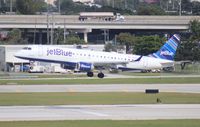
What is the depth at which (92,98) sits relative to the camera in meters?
54.2

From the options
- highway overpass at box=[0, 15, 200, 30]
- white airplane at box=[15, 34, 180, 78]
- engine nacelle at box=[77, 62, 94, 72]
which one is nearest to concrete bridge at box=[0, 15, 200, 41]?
highway overpass at box=[0, 15, 200, 30]

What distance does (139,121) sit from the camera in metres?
37.9

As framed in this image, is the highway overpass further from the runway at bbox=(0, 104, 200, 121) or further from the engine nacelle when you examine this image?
the runway at bbox=(0, 104, 200, 121)

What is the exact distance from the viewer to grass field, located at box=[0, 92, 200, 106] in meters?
50.4

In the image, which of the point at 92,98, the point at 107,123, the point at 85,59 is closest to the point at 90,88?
the point at 92,98

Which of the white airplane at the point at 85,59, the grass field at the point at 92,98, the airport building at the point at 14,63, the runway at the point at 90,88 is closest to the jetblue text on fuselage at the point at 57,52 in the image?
the white airplane at the point at 85,59

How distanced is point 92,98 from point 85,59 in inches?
1376

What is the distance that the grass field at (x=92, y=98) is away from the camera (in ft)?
165

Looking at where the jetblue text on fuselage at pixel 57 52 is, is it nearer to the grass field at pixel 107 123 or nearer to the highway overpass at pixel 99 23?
the grass field at pixel 107 123

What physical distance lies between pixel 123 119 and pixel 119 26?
152 meters

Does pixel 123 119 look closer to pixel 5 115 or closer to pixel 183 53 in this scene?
pixel 5 115

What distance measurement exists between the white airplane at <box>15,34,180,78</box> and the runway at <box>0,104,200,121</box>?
4040cm

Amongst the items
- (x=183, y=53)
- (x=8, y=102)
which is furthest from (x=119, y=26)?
(x=8, y=102)

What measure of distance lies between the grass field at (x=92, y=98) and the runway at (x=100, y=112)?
130 inches
